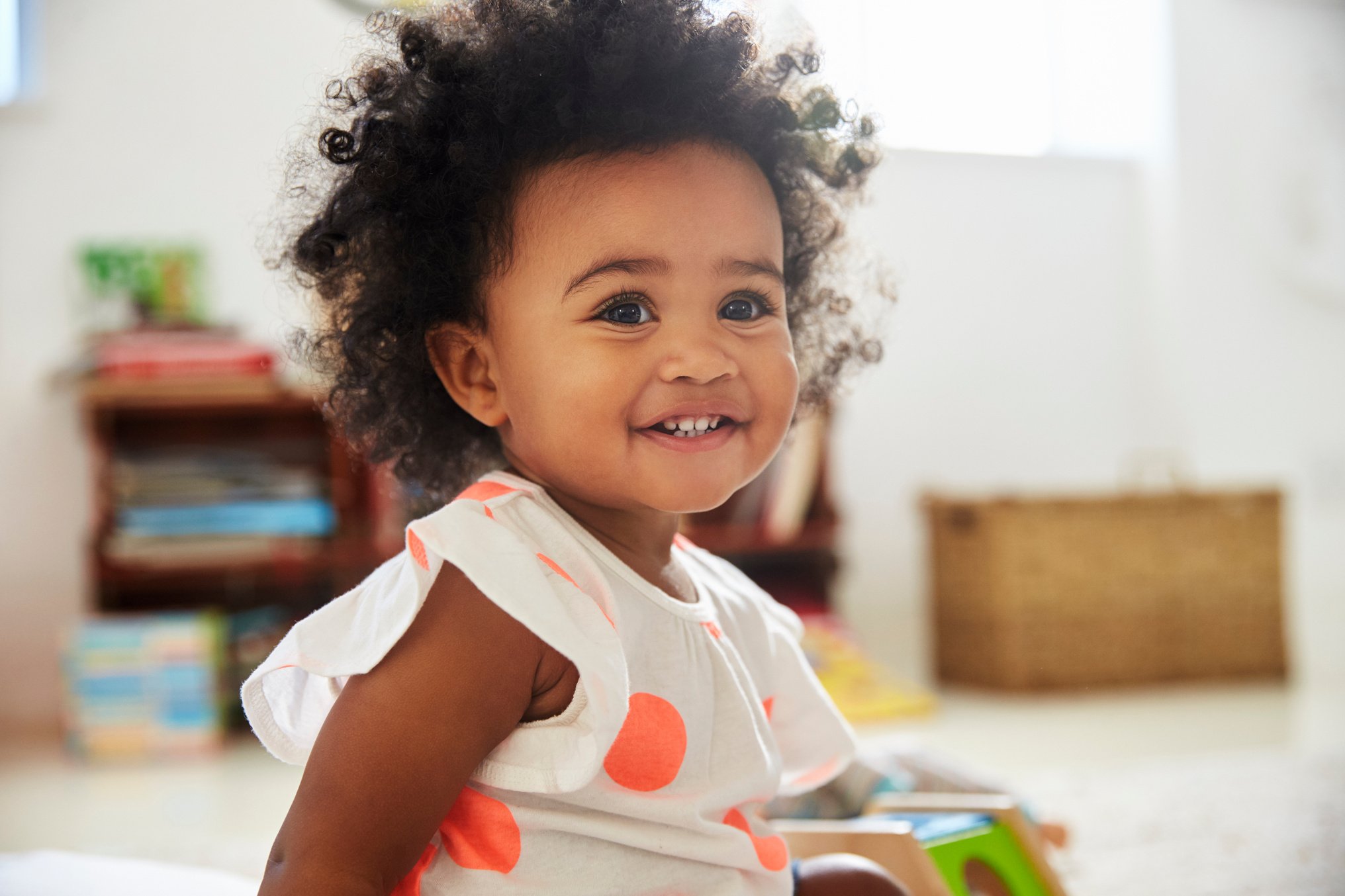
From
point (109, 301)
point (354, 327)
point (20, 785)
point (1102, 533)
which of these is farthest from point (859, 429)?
point (354, 327)

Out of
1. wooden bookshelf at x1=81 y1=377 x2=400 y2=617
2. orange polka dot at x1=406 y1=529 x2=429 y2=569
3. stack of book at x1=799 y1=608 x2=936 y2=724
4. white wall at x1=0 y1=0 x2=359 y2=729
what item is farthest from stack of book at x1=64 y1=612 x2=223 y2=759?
orange polka dot at x1=406 y1=529 x2=429 y2=569

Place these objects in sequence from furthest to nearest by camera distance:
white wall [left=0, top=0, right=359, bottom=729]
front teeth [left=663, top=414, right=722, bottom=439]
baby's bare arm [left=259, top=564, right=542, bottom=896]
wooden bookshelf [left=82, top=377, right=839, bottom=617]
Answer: white wall [left=0, top=0, right=359, bottom=729] < wooden bookshelf [left=82, top=377, right=839, bottom=617] < front teeth [left=663, top=414, right=722, bottom=439] < baby's bare arm [left=259, top=564, right=542, bottom=896]

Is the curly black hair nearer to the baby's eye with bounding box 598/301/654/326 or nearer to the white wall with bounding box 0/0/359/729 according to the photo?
the baby's eye with bounding box 598/301/654/326

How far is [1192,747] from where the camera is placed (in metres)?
1.85

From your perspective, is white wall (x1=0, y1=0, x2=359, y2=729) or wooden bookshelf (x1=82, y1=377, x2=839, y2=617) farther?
white wall (x1=0, y1=0, x2=359, y2=729)

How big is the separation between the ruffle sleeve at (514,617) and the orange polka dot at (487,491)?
15mm

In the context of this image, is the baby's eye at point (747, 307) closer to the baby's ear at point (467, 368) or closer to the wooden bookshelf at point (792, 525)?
the baby's ear at point (467, 368)

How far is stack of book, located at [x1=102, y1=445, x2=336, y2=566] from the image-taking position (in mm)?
2152

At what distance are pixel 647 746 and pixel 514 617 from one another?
0.36 feet

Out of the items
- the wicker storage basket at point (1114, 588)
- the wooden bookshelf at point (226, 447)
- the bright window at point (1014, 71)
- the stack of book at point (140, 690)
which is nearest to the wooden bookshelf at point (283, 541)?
the wooden bookshelf at point (226, 447)

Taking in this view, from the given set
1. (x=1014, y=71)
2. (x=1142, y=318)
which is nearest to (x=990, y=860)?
(x=1142, y=318)

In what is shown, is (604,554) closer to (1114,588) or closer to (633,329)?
(633,329)

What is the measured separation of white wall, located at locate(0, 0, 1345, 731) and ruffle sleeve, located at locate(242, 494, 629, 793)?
2003 mm

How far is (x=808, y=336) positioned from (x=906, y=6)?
8.30ft
